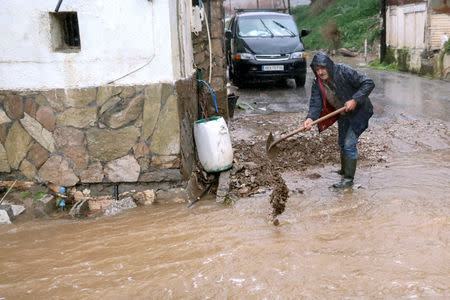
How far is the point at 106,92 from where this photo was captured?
4.61m

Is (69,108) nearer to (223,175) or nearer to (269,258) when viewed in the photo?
(223,175)

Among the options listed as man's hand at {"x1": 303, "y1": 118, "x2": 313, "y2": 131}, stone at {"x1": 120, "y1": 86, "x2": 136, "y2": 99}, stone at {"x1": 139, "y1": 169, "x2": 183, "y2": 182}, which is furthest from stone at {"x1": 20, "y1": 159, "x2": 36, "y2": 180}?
man's hand at {"x1": 303, "y1": 118, "x2": 313, "y2": 131}

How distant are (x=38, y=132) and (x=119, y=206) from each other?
3.72 ft

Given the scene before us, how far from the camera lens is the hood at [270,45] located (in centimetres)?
1105

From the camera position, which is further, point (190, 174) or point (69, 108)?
point (190, 174)

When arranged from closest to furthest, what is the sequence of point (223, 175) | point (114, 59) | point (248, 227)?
1. point (248, 227)
2. point (114, 59)
3. point (223, 175)

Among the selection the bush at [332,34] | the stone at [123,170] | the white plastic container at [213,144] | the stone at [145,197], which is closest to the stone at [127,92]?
the stone at [123,170]

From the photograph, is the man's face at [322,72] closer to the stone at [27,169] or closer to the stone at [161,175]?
the stone at [161,175]

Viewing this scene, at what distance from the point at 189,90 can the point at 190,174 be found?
97 centimetres

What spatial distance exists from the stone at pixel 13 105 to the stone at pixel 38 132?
0.07 meters

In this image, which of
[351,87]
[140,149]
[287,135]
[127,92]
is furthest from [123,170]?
[351,87]

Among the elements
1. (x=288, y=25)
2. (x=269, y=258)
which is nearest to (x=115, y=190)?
(x=269, y=258)

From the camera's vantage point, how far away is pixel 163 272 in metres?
3.36

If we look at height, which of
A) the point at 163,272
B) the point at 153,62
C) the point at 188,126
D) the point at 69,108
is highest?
the point at 153,62
